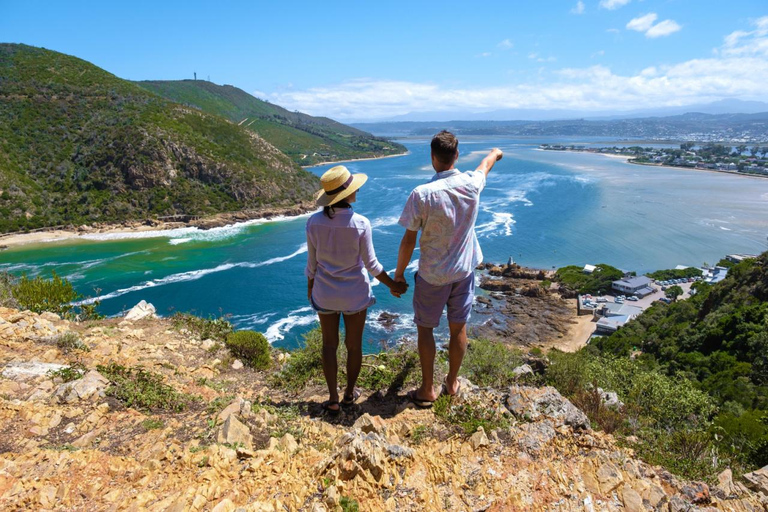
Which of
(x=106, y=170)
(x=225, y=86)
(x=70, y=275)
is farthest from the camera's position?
(x=225, y=86)

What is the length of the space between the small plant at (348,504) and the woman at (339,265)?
4.26 feet

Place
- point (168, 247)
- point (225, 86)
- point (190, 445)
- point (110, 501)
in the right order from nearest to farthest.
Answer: point (110, 501)
point (190, 445)
point (168, 247)
point (225, 86)

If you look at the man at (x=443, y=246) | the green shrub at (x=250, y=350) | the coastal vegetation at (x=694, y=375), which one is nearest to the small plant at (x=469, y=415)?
the man at (x=443, y=246)

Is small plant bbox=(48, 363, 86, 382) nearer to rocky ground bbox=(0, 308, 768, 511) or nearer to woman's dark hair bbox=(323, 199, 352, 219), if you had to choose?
rocky ground bbox=(0, 308, 768, 511)

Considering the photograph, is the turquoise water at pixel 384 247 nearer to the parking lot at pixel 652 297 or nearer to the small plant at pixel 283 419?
the parking lot at pixel 652 297

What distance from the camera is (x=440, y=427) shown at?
10.7 ft

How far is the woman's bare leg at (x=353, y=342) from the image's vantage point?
11.7ft

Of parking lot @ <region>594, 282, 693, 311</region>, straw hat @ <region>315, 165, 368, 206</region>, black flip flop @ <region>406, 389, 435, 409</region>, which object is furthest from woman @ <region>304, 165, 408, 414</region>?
parking lot @ <region>594, 282, 693, 311</region>

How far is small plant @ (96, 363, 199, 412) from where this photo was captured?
153 inches

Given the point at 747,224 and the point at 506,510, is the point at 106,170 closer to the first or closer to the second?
the point at 506,510

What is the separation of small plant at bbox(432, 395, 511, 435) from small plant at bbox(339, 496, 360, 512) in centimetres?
106

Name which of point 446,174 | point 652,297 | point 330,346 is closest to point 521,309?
point 652,297

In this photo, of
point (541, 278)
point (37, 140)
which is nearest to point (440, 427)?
point (541, 278)

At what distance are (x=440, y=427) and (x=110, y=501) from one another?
2.14 m
